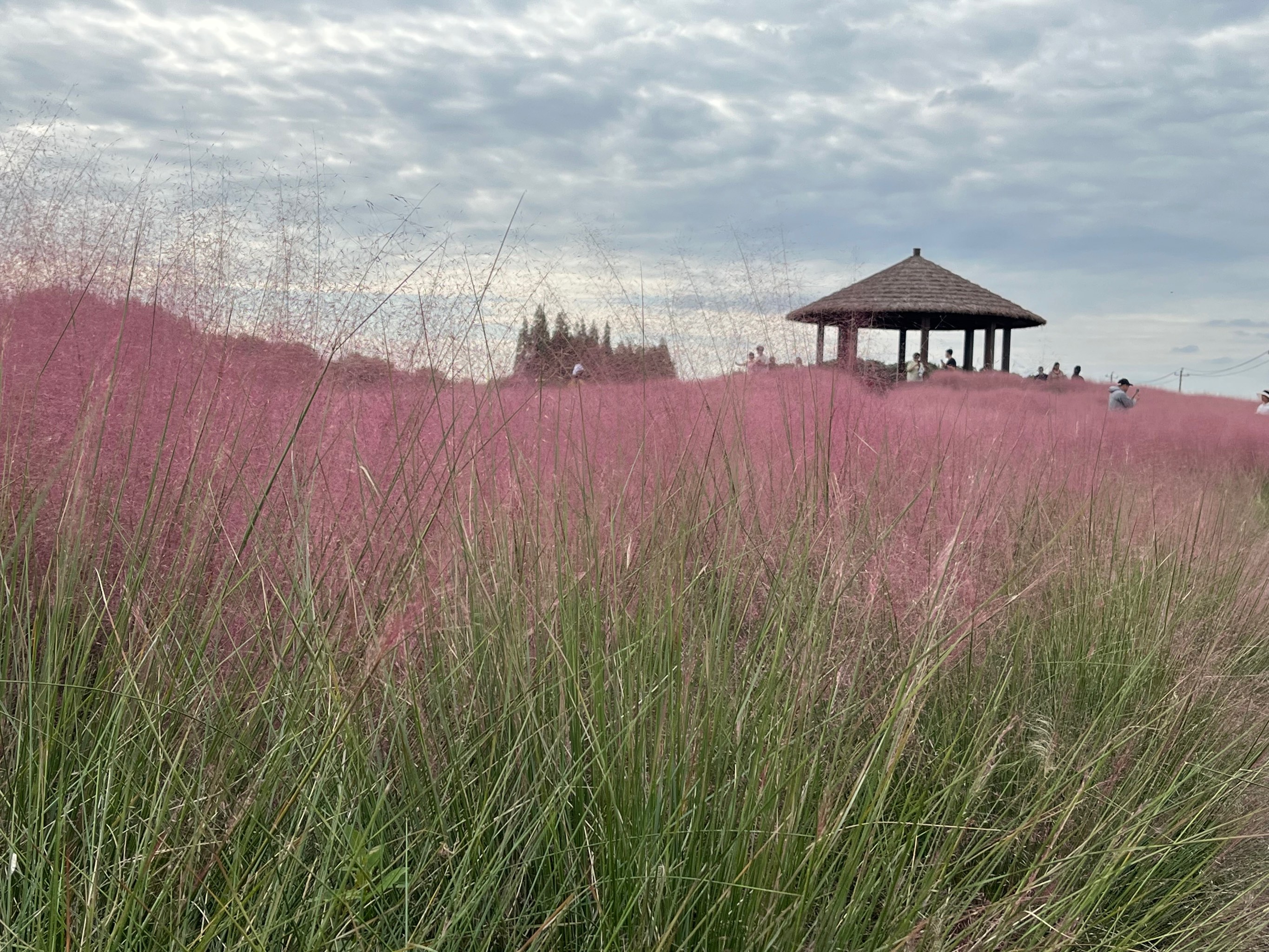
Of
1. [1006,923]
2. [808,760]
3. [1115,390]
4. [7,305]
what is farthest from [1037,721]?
[1115,390]

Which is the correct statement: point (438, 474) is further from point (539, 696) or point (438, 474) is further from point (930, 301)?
point (930, 301)

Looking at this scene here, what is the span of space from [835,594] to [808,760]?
39cm

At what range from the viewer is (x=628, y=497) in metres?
2.53

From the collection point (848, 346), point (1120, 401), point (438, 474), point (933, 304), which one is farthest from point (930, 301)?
point (438, 474)

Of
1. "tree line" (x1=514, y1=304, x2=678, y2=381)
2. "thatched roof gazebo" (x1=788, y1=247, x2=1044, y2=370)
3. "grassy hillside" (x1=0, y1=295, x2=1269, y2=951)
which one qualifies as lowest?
"grassy hillside" (x1=0, y1=295, x2=1269, y2=951)

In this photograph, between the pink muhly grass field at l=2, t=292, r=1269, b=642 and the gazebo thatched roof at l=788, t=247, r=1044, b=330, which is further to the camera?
the gazebo thatched roof at l=788, t=247, r=1044, b=330

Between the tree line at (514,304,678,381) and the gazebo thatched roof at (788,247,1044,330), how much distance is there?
52.6 ft

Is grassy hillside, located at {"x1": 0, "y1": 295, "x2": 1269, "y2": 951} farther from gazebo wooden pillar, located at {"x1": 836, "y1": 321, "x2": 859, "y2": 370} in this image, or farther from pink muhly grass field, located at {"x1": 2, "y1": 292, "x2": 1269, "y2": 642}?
gazebo wooden pillar, located at {"x1": 836, "y1": 321, "x2": 859, "y2": 370}

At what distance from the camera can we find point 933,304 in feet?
64.5

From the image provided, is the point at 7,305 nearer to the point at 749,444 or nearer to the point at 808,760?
the point at 749,444

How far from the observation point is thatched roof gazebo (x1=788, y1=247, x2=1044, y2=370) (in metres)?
19.9

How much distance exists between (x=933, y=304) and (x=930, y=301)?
60 cm

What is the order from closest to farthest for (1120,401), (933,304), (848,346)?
(848,346), (1120,401), (933,304)

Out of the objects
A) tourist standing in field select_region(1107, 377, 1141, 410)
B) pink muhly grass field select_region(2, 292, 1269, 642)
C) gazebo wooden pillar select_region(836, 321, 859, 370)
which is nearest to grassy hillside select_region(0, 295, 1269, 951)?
pink muhly grass field select_region(2, 292, 1269, 642)
